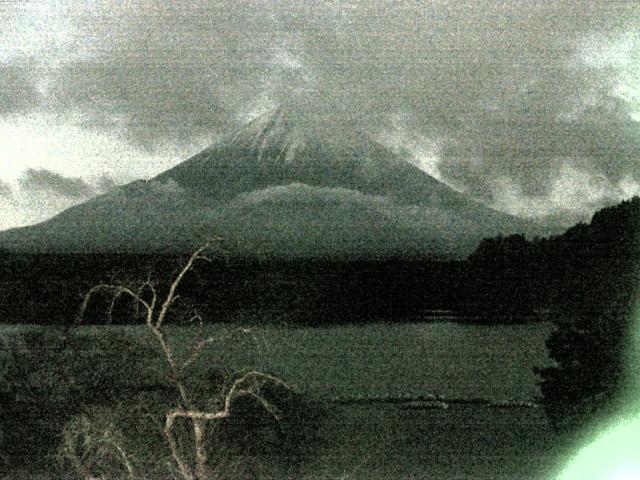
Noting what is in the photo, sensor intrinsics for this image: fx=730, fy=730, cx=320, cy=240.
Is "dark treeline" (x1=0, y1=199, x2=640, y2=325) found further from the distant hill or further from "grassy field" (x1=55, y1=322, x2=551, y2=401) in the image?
the distant hill

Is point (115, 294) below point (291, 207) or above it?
below

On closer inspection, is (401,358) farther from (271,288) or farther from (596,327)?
(596,327)

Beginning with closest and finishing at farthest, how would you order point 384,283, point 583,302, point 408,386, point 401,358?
point 583,302 < point 408,386 < point 401,358 < point 384,283

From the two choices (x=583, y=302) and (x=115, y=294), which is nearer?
(x=115, y=294)

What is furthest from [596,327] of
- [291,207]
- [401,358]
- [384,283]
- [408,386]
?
[291,207]

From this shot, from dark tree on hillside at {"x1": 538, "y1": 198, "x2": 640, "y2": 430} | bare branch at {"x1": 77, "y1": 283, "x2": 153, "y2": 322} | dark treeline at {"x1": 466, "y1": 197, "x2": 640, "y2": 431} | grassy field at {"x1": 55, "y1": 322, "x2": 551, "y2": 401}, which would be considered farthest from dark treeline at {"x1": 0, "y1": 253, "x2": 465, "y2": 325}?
bare branch at {"x1": 77, "y1": 283, "x2": 153, "y2": 322}

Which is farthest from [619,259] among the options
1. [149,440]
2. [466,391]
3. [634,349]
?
[149,440]

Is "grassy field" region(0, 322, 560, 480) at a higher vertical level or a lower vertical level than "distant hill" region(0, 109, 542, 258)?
lower

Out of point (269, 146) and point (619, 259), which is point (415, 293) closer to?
point (619, 259)
